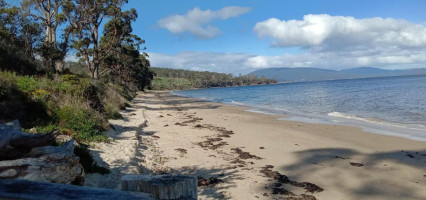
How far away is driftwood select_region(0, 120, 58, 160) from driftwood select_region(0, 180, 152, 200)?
7.26 ft

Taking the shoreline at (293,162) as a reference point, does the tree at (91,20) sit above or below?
above

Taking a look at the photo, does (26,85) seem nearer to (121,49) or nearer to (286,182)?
(286,182)

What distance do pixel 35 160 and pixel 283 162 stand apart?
705cm

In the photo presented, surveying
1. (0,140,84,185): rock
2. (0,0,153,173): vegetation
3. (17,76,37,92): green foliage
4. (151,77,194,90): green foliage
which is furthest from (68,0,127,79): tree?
(151,77,194,90): green foliage

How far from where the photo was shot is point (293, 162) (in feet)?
29.7

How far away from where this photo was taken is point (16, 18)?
79.9 feet

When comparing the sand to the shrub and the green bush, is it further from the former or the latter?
the shrub

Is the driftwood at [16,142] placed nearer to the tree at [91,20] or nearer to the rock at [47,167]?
the rock at [47,167]

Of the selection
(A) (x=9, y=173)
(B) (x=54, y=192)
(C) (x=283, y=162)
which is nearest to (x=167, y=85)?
(C) (x=283, y=162)

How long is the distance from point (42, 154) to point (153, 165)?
4484 millimetres

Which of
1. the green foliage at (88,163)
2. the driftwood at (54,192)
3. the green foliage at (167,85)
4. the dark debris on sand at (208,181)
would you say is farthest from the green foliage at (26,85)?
the green foliage at (167,85)

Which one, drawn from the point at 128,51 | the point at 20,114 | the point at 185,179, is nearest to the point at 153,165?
the point at 20,114

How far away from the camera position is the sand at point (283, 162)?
21.8ft

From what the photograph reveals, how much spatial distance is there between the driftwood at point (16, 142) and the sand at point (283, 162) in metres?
2.07
